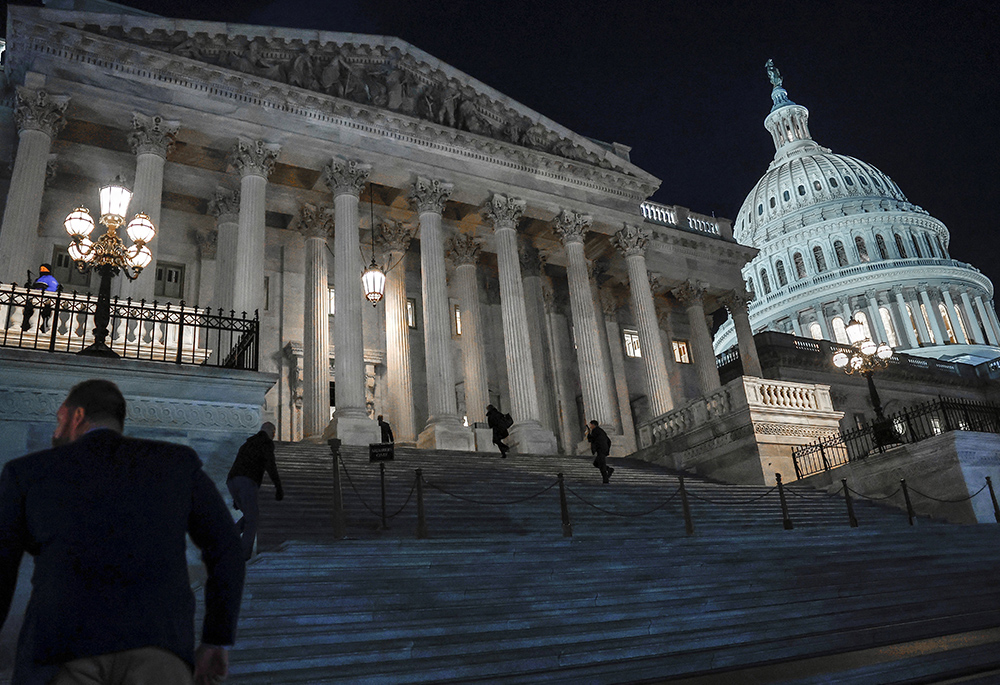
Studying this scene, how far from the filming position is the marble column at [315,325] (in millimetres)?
26266

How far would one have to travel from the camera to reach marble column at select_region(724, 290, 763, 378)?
36031mm

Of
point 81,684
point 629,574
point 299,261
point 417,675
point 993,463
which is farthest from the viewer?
point 299,261

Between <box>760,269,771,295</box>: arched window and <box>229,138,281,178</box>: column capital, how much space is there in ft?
285

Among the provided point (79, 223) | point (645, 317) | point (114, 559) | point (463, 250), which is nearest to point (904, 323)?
point (645, 317)

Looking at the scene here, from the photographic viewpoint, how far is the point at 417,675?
25.3 feet

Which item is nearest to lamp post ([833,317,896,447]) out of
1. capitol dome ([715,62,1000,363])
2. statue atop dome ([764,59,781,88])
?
capitol dome ([715,62,1000,363])

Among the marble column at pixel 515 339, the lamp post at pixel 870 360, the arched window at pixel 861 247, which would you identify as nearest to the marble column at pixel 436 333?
the marble column at pixel 515 339

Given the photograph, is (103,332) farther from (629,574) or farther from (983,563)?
(983,563)

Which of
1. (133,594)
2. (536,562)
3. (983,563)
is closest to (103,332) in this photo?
(536,562)

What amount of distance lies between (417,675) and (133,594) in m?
5.48

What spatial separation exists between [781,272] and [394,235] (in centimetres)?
8192

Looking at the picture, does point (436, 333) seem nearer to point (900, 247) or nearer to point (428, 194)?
point (428, 194)

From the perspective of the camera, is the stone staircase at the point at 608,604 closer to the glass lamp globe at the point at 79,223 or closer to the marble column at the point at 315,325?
the glass lamp globe at the point at 79,223

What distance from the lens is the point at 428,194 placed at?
28625 mm
